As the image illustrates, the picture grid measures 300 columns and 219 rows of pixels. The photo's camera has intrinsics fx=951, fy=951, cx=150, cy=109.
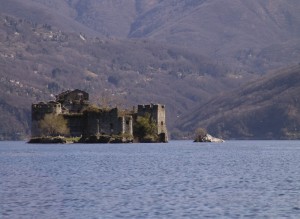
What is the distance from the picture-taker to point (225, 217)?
57.1 m

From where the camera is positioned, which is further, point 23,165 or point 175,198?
point 23,165

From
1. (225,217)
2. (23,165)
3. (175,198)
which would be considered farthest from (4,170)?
(225,217)

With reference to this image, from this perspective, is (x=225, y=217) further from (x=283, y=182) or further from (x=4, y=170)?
(x=4, y=170)

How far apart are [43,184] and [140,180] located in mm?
9059

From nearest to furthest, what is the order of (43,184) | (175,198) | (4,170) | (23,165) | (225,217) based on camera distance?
(225,217), (175,198), (43,184), (4,170), (23,165)

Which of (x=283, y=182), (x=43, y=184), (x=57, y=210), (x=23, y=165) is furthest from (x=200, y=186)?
(x=23, y=165)

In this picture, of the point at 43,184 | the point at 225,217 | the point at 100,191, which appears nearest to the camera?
the point at 225,217

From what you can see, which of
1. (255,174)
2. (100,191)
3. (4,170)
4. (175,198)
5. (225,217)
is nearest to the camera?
(225,217)

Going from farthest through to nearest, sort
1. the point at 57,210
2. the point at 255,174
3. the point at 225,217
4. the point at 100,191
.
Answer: the point at 255,174
the point at 100,191
the point at 57,210
the point at 225,217

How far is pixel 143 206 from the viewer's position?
62625 millimetres

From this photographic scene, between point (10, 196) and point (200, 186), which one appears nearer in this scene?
point (10, 196)

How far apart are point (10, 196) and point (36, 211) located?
8.46 metres

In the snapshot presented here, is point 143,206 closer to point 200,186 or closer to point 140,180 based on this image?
point 200,186

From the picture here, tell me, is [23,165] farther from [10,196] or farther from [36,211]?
[36,211]
